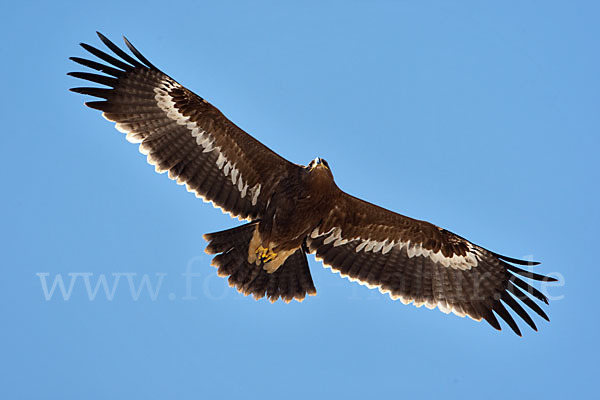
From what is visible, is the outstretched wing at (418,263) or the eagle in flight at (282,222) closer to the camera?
the eagle in flight at (282,222)

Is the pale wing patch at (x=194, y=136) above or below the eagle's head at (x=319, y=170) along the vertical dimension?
above

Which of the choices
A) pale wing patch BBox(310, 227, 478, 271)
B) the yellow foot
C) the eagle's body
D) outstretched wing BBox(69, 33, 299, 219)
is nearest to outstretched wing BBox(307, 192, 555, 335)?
pale wing patch BBox(310, 227, 478, 271)

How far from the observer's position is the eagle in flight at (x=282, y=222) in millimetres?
10250

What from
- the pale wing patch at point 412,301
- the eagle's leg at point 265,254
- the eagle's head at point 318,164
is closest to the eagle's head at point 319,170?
the eagle's head at point 318,164

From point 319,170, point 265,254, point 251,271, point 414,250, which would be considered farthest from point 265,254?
point 414,250

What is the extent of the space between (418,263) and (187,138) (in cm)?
349

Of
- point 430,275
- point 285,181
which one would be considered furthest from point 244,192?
point 430,275

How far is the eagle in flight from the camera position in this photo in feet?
33.6

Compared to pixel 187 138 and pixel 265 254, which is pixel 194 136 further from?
pixel 265 254

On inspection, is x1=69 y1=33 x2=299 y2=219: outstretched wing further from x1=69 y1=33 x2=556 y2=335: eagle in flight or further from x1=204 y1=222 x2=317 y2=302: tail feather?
x1=204 y1=222 x2=317 y2=302: tail feather

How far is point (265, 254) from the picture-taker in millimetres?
10570

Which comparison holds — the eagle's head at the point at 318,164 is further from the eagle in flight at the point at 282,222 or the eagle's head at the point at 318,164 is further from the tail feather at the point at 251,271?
the tail feather at the point at 251,271

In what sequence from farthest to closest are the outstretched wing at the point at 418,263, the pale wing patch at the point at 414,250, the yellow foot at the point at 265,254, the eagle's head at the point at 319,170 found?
the pale wing patch at the point at 414,250, the outstretched wing at the point at 418,263, the yellow foot at the point at 265,254, the eagle's head at the point at 319,170

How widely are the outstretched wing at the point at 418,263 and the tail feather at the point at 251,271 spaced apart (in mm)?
440
